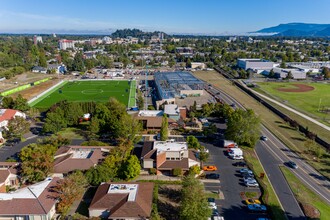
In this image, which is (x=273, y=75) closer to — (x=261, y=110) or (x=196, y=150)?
(x=261, y=110)

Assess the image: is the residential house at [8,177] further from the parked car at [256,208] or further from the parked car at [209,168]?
the parked car at [256,208]

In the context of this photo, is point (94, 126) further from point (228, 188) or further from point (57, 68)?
point (57, 68)

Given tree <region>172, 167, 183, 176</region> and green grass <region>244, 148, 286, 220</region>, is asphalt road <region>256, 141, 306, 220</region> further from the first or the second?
tree <region>172, 167, 183, 176</region>

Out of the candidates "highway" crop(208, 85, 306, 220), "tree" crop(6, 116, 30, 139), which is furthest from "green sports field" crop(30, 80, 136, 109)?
"highway" crop(208, 85, 306, 220)

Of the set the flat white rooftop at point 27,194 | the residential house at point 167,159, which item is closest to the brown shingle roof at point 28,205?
the flat white rooftop at point 27,194

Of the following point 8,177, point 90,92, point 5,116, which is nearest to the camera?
point 8,177

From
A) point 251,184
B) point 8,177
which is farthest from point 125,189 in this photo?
point 251,184
